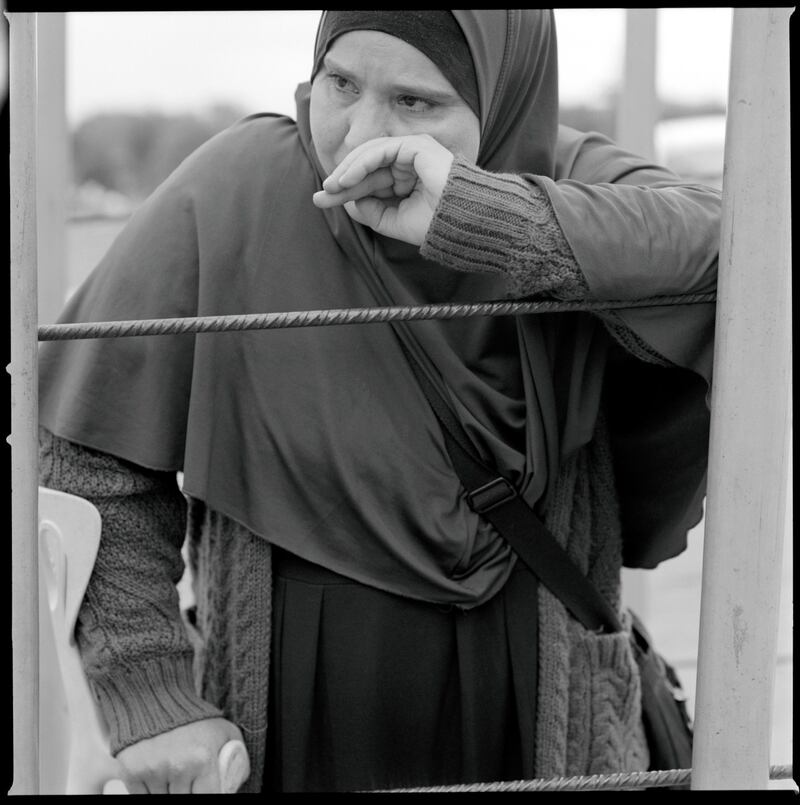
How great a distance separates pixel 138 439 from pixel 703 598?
0.72 m

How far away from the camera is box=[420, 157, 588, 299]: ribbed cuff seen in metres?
1.32

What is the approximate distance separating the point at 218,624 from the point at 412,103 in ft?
2.36

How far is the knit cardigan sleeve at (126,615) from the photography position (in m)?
1.55

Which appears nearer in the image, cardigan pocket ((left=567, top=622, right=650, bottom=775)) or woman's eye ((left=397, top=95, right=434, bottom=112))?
woman's eye ((left=397, top=95, right=434, bottom=112))

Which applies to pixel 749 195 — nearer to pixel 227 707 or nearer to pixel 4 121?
pixel 4 121

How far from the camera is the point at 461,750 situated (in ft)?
5.41

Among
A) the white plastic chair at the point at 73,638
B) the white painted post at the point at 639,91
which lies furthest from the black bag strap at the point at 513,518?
the white painted post at the point at 639,91

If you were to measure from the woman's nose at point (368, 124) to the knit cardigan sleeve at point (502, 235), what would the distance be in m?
0.12

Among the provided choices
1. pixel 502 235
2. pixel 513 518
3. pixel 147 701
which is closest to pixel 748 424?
pixel 502 235

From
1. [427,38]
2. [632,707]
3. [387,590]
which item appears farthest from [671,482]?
[427,38]

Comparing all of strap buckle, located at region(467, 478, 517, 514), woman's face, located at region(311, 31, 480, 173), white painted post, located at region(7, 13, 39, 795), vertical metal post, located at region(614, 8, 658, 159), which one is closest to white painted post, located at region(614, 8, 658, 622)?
vertical metal post, located at region(614, 8, 658, 159)

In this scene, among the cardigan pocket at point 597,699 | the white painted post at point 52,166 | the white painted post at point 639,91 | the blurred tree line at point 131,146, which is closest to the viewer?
the cardigan pocket at point 597,699

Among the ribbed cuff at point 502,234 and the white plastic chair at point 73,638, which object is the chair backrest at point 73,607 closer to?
the white plastic chair at point 73,638

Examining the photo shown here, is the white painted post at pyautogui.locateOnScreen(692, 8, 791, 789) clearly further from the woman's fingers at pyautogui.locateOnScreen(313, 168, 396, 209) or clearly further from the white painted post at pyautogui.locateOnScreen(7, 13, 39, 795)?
the white painted post at pyautogui.locateOnScreen(7, 13, 39, 795)
